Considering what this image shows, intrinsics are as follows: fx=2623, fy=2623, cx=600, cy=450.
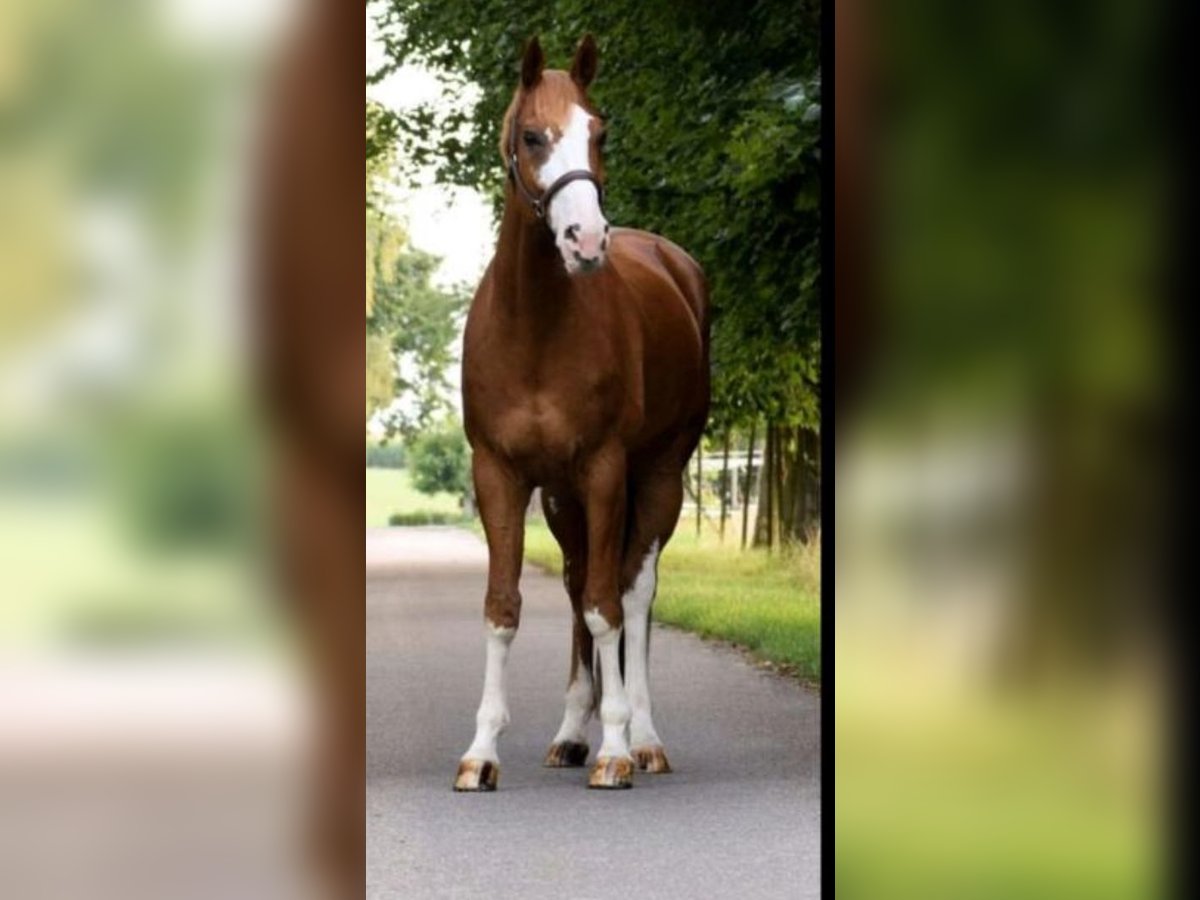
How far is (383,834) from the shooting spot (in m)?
5.74

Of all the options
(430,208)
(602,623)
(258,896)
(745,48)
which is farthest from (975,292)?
(430,208)

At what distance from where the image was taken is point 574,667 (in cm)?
611

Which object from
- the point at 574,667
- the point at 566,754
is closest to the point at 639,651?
the point at 574,667

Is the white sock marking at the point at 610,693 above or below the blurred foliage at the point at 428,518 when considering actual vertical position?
below

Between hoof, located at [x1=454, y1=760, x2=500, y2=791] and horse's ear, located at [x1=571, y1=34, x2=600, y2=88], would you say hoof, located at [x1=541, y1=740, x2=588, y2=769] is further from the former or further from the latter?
horse's ear, located at [x1=571, y1=34, x2=600, y2=88]

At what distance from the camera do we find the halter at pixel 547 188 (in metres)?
5.30

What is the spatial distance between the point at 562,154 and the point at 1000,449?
3.06 meters

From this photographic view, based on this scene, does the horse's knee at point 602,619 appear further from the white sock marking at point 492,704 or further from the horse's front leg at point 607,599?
the white sock marking at point 492,704

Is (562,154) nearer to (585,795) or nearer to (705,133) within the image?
(585,795)

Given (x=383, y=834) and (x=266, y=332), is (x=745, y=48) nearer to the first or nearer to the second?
(x=383, y=834)

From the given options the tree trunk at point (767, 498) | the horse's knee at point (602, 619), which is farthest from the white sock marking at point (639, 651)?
the tree trunk at point (767, 498)

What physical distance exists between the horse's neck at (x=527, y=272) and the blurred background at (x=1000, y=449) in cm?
326

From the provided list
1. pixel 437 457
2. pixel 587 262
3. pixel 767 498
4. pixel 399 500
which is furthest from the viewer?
pixel 399 500

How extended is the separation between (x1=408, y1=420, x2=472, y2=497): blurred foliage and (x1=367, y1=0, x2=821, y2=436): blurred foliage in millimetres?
920
